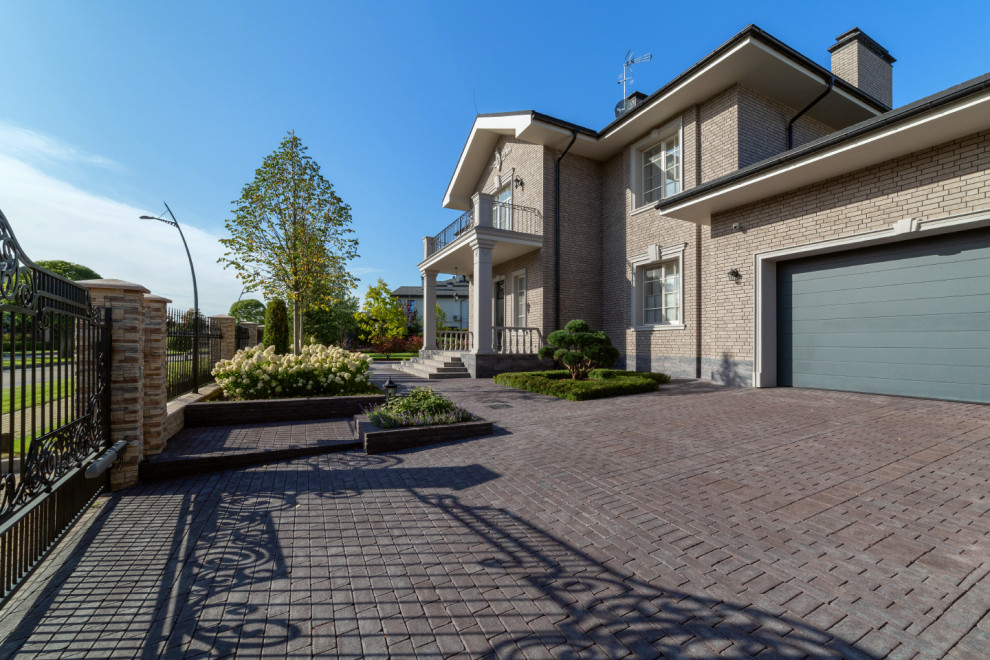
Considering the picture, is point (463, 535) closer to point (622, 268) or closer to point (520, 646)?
point (520, 646)

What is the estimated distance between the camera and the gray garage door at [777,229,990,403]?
6.49 meters

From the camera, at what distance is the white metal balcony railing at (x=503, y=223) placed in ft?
45.9

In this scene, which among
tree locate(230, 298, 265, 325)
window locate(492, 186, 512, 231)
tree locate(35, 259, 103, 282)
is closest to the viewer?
window locate(492, 186, 512, 231)

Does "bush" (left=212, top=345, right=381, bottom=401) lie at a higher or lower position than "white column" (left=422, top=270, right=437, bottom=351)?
lower

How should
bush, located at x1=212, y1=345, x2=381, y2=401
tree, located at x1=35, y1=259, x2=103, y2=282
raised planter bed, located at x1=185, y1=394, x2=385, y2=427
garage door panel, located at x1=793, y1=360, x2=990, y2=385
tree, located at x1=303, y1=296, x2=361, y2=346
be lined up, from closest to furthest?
raised planter bed, located at x1=185, y1=394, x2=385, y2=427, garage door panel, located at x1=793, y1=360, x2=990, y2=385, bush, located at x1=212, y1=345, x2=381, y2=401, tree, located at x1=303, y1=296, x2=361, y2=346, tree, located at x1=35, y1=259, x2=103, y2=282

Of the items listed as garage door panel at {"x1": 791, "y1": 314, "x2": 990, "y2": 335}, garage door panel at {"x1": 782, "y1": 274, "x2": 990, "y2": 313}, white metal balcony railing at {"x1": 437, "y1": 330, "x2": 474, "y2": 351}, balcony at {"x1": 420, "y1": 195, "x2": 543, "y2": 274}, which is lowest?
white metal balcony railing at {"x1": 437, "y1": 330, "x2": 474, "y2": 351}

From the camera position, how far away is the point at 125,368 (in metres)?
4.12

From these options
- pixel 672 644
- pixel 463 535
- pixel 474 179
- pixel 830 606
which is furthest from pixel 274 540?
pixel 474 179

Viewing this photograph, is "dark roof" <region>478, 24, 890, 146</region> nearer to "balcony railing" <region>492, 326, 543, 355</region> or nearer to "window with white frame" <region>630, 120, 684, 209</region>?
"window with white frame" <region>630, 120, 684, 209</region>

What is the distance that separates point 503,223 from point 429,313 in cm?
435

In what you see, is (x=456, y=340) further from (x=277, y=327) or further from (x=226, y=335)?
(x=226, y=335)

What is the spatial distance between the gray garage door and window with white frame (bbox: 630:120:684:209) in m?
4.33

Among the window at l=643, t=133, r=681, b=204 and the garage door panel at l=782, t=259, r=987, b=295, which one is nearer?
the garage door panel at l=782, t=259, r=987, b=295

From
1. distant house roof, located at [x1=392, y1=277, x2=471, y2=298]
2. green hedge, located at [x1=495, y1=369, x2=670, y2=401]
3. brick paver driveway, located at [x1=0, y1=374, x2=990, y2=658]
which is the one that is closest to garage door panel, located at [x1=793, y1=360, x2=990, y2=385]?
brick paver driveway, located at [x1=0, y1=374, x2=990, y2=658]
